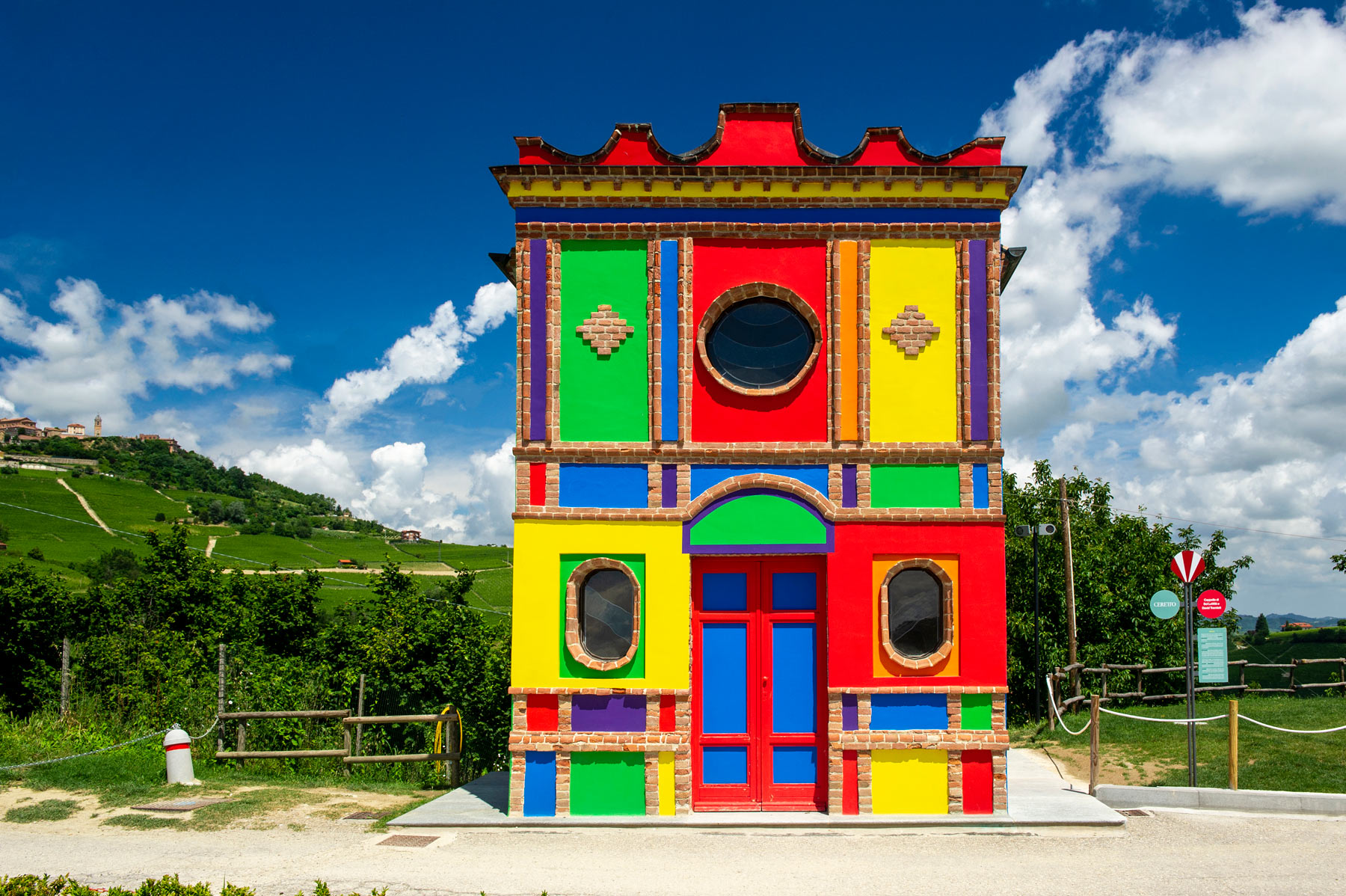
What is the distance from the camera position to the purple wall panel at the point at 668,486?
360 inches

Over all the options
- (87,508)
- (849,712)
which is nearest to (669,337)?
(849,712)

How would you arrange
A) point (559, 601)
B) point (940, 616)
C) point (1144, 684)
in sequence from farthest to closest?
point (1144, 684), point (940, 616), point (559, 601)

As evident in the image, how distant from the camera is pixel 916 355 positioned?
30.7 ft

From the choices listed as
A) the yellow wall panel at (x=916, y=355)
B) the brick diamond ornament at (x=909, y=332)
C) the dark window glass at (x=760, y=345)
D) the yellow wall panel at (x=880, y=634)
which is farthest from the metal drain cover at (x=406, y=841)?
the brick diamond ornament at (x=909, y=332)

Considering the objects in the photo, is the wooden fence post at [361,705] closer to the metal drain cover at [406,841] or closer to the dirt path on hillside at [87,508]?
the metal drain cover at [406,841]

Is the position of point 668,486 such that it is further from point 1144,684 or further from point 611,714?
point 1144,684

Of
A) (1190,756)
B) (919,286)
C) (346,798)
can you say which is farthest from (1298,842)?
(346,798)

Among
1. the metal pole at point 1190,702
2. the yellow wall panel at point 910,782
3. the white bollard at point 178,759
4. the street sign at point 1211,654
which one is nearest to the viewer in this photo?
the yellow wall panel at point 910,782

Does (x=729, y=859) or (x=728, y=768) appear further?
(x=728, y=768)

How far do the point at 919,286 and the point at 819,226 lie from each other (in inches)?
54.7

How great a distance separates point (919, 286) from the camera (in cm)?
939

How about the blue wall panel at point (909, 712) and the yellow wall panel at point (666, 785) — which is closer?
the yellow wall panel at point (666, 785)

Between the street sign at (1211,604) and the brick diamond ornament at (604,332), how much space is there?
26.4 ft

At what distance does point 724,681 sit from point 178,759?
7.07 m
